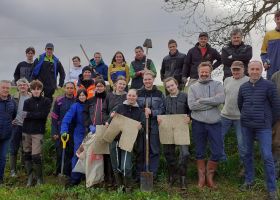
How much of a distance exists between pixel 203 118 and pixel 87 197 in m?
2.57

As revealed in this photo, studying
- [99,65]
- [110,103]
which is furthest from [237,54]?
[99,65]

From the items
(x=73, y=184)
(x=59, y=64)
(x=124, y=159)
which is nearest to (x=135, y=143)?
(x=124, y=159)

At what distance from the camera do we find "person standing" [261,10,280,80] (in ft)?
25.6

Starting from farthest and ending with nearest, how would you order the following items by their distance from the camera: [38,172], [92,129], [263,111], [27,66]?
[27,66], [38,172], [92,129], [263,111]

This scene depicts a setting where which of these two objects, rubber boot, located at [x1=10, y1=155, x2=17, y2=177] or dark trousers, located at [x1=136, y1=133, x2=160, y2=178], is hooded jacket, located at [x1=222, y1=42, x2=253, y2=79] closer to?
dark trousers, located at [x1=136, y1=133, x2=160, y2=178]

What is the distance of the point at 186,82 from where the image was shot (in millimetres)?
8812

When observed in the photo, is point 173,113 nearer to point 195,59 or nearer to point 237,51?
point 195,59

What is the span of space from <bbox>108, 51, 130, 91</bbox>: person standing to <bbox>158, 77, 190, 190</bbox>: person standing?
2093 millimetres

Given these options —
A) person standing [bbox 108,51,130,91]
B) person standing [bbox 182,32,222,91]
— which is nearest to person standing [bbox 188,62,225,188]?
person standing [bbox 182,32,222,91]

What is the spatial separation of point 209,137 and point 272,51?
2.31 meters

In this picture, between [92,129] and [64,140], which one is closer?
[92,129]

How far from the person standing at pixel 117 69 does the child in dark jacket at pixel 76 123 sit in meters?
1.43

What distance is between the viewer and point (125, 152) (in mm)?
7250

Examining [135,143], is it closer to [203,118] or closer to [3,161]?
[203,118]
